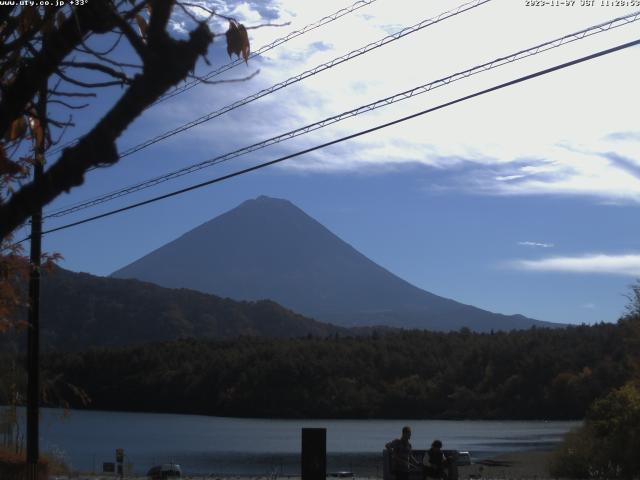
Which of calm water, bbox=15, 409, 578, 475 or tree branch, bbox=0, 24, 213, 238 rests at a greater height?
tree branch, bbox=0, 24, 213, 238

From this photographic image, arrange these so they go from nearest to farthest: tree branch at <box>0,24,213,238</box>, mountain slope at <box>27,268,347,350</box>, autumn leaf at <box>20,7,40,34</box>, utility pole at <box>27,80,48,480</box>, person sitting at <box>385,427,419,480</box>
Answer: tree branch at <box>0,24,213,238</box> → autumn leaf at <box>20,7,40,34</box> → person sitting at <box>385,427,419,480</box> → utility pole at <box>27,80,48,480</box> → mountain slope at <box>27,268,347,350</box>

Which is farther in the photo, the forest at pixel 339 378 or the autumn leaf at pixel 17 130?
the forest at pixel 339 378

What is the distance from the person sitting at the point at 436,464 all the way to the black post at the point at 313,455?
9.00ft

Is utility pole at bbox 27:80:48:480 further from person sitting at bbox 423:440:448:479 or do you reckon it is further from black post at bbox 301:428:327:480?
person sitting at bbox 423:440:448:479

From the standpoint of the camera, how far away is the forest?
105 meters

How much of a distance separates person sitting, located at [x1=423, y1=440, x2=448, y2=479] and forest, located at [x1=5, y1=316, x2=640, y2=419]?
290 ft

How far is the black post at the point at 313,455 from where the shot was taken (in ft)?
42.1

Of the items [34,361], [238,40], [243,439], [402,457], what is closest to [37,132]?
[238,40]

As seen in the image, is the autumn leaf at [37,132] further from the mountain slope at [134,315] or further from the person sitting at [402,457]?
the mountain slope at [134,315]

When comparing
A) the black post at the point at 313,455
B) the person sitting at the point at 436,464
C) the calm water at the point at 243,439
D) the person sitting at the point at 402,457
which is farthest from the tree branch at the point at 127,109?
the calm water at the point at 243,439

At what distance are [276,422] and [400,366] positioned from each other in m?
22.8

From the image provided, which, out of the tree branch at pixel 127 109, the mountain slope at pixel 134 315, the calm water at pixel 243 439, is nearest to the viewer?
the tree branch at pixel 127 109

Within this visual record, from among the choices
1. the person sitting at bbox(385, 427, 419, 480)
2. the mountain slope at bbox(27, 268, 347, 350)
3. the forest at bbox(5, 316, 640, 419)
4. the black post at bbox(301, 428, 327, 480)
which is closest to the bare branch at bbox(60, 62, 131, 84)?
the black post at bbox(301, 428, 327, 480)

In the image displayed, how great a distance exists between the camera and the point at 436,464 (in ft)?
49.9
